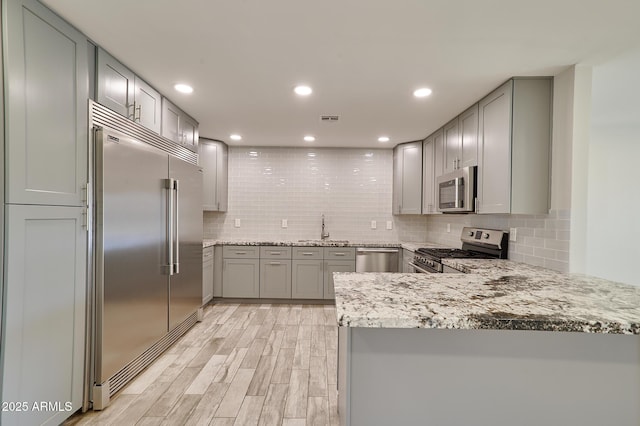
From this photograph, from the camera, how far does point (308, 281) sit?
14.3 ft

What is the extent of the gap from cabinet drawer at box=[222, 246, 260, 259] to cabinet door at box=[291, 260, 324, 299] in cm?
57

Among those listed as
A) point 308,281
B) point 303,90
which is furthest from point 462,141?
point 308,281

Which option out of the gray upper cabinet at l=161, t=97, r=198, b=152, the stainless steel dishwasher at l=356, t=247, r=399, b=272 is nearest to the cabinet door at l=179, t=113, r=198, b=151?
the gray upper cabinet at l=161, t=97, r=198, b=152

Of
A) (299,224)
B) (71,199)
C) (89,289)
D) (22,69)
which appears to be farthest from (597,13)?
(299,224)

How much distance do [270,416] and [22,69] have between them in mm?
2281

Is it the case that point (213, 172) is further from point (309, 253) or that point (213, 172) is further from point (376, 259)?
point (376, 259)

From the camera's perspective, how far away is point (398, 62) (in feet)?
7.00

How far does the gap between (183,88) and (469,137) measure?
263 cm

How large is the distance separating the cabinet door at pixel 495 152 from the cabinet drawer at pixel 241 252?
2.87m

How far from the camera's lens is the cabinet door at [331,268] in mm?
4363

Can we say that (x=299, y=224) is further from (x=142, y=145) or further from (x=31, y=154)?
(x=31, y=154)

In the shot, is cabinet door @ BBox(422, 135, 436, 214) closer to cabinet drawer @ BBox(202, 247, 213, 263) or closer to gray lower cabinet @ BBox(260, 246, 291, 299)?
gray lower cabinet @ BBox(260, 246, 291, 299)

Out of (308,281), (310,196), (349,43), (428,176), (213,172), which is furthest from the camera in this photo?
(310,196)

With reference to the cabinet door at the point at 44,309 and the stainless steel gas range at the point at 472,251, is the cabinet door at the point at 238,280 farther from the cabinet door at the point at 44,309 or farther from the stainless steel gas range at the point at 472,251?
the cabinet door at the point at 44,309
